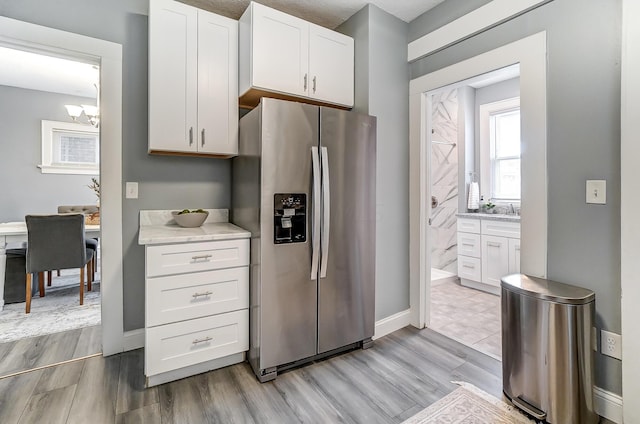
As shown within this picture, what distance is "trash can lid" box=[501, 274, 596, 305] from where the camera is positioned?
1515 millimetres

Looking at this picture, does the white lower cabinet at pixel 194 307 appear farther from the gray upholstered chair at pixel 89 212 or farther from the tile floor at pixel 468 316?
the gray upholstered chair at pixel 89 212

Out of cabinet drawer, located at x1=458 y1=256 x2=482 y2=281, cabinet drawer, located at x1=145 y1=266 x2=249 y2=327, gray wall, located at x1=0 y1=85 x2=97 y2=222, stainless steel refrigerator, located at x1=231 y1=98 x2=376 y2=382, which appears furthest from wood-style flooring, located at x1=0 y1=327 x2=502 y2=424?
gray wall, located at x1=0 y1=85 x2=97 y2=222

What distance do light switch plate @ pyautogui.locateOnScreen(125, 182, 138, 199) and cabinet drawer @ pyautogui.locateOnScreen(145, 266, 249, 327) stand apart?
2.70ft

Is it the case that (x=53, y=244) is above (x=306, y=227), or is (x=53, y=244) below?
below

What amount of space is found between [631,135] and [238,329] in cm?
241

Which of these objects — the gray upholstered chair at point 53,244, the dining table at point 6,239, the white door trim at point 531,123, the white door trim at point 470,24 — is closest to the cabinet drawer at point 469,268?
the white door trim at point 531,123

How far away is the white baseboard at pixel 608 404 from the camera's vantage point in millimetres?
1584

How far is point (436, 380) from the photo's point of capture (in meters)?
1.94

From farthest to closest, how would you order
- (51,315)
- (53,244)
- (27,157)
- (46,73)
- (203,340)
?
(27,157), (46,73), (53,244), (51,315), (203,340)

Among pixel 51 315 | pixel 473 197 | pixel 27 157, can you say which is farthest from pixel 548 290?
pixel 27 157

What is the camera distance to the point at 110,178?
218 cm

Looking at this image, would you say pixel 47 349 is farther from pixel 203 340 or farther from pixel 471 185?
pixel 471 185

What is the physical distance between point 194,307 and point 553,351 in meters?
1.95

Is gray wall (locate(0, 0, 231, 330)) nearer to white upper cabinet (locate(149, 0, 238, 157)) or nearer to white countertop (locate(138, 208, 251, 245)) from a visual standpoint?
white countertop (locate(138, 208, 251, 245))
